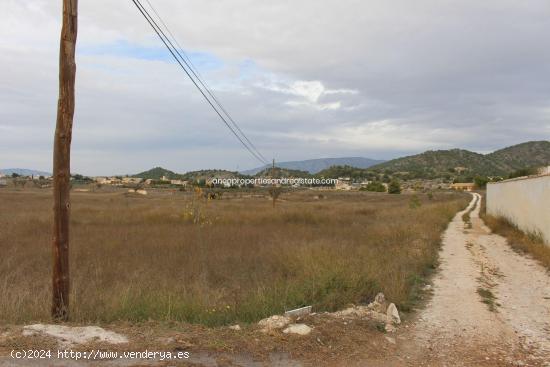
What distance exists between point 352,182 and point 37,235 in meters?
120

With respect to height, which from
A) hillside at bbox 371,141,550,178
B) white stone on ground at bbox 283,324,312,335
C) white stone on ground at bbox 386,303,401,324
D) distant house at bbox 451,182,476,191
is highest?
hillside at bbox 371,141,550,178

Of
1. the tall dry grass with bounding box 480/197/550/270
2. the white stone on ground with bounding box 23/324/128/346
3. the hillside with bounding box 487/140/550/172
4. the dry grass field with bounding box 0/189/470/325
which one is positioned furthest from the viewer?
the hillside with bounding box 487/140/550/172

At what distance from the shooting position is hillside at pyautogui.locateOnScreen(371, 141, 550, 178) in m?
128

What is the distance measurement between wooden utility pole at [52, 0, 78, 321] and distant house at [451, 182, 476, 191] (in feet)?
370

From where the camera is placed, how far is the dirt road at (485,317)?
6055 millimetres

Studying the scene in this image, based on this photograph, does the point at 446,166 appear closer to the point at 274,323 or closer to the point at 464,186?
the point at 464,186

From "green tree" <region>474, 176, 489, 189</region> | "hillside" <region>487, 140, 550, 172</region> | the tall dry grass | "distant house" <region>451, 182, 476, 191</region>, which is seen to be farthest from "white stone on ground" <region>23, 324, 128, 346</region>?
"hillside" <region>487, 140, 550, 172</region>

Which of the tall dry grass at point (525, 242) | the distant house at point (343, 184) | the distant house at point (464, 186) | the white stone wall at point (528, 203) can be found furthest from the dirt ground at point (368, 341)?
the distant house at point (343, 184)

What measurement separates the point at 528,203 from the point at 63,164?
63.7ft

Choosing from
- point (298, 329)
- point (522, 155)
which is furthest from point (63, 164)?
point (522, 155)

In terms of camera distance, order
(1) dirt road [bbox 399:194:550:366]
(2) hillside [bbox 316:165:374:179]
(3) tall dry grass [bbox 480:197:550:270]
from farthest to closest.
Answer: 1. (2) hillside [bbox 316:165:374:179]
2. (3) tall dry grass [bbox 480:197:550:270]
3. (1) dirt road [bbox 399:194:550:366]

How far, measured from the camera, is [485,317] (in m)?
7.79

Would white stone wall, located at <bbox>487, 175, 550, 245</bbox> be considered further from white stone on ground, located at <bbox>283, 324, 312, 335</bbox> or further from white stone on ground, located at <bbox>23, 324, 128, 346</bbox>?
white stone on ground, located at <bbox>23, 324, 128, 346</bbox>

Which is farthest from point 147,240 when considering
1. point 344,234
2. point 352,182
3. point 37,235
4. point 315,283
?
point 352,182
